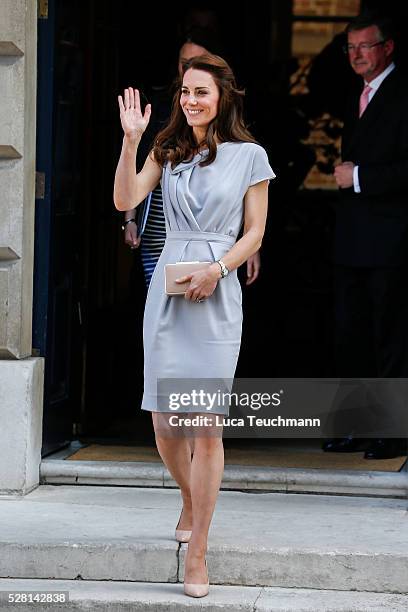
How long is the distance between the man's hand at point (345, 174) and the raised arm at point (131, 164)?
1856mm

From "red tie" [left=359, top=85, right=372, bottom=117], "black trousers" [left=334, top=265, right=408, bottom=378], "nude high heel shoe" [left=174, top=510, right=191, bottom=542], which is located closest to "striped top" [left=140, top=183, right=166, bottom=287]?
"black trousers" [left=334, top=265, right=408, bottom=378]

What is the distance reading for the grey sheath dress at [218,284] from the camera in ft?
17.3

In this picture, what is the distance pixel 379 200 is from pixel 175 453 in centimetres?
222

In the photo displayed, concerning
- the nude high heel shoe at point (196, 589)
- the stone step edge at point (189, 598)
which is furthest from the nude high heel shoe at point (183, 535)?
the nude high heel shoe at point (196, 589)

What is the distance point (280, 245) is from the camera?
9.69 metres

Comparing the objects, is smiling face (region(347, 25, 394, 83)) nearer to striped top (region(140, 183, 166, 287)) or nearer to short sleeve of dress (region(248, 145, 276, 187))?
striped top (region(140, 183, 166, 287))

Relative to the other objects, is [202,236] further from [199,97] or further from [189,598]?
[189,598]

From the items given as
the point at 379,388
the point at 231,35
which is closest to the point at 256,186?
the point at 379,388

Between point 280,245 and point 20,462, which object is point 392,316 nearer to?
point 20,462

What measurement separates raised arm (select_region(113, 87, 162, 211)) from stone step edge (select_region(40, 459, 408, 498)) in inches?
72.5

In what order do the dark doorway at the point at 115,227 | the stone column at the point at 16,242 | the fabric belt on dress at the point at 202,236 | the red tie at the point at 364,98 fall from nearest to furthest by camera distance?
the fabric belt on dress at the point at 202,236
the stone column at the point at 16,242
the dark doorway at the point at 115,227
the red tie at the point at 364,98

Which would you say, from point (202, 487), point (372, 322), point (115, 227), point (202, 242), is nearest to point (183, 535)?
point (202, 487)

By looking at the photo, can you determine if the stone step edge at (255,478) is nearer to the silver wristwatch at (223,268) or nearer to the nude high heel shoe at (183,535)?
the nude high heel shoe at (183,535)

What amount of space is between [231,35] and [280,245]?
6.67ft
